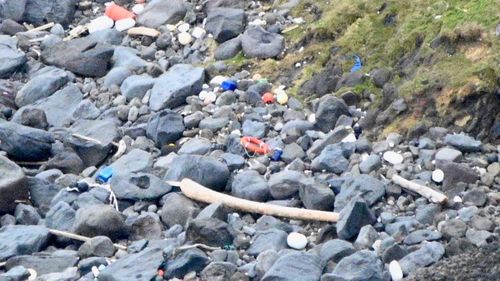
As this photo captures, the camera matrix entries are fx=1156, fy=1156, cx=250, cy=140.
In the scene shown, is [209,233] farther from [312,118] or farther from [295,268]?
[312,118]

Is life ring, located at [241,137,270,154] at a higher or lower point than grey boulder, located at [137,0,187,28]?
higher

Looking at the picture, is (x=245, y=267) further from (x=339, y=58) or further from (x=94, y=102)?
(x=94, y=102)

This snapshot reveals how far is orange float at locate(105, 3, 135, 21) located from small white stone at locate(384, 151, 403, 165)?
10.9 feet

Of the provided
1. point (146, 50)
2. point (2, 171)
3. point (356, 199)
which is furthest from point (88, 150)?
point (356, 199)

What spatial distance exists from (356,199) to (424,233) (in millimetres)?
390

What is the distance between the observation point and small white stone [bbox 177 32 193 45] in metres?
8.45

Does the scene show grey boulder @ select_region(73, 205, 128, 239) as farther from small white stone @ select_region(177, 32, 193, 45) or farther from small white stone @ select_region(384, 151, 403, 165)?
small white stone @ select_region(177, 32, 193, 45)

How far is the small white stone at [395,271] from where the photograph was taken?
534 cm

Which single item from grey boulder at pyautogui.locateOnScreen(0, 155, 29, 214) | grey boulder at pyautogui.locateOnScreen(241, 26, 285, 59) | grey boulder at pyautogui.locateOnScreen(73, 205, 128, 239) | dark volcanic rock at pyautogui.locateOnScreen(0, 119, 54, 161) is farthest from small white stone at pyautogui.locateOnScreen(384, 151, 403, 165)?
dark volcanic rock at pyautogui.locateOnScreen(0, 119, 54, 161)

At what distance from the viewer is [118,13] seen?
9078 millimetres

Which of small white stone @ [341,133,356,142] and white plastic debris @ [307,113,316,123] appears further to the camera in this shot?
white plastic debris @ [307,113,316,123]

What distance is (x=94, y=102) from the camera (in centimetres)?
803

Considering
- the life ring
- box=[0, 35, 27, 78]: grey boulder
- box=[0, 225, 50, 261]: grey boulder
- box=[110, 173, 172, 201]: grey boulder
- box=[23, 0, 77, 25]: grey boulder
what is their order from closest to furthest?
1. box=[0, 225, 50, 261]: grey boulder
2. box=[110, 173, 172, 201]: grey boulder
3. the life ring
4. box=[0, 35, 27, 78]: grey boulder
5. box=[23, 0, 77, 25]: grey boulder

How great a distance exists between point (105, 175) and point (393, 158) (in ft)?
5.65
